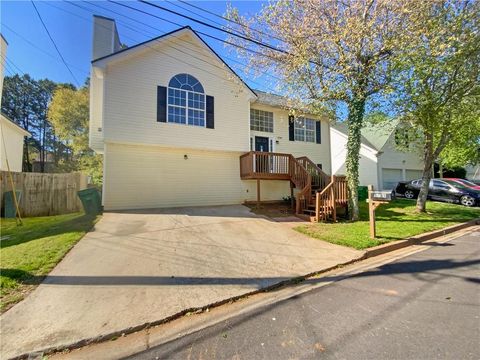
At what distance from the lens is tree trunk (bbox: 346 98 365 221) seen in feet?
29.8

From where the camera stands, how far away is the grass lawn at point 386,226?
664 cm

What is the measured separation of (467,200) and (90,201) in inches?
761

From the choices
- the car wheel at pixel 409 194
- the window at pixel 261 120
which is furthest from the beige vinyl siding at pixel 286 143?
the car wheel at pixel 409 194

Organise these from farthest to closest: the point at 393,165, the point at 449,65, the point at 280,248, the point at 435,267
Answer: the point at 393,165 < the point at 449,65 < the point at 280,248 < the point at 435,267

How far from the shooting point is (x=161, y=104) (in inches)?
452

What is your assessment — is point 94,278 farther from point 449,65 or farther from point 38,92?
point 38,92

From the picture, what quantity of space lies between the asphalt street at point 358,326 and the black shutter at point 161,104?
10033mm

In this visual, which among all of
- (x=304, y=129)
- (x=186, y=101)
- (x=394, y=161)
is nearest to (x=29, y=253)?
(x=186, y=101)

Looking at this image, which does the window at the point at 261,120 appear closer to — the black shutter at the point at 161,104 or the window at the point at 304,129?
the window at the point at 304,129

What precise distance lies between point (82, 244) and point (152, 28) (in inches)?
340

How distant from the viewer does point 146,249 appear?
5.66 metres

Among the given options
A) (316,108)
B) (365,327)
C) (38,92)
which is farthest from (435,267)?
(38,92)

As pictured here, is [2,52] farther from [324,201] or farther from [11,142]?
[324,201]

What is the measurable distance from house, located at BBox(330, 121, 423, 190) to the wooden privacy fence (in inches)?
753
